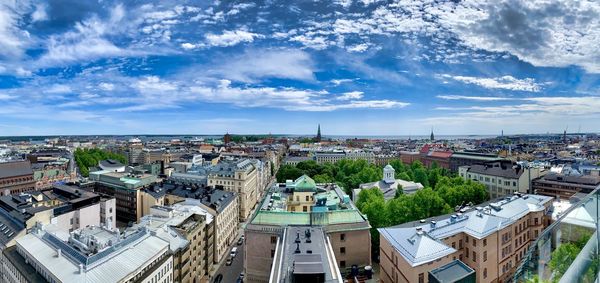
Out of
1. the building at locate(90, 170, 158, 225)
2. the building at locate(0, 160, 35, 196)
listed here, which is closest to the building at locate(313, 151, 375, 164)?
the building at locate(90, 170, 158, 225)

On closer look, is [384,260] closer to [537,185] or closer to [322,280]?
[322,280]

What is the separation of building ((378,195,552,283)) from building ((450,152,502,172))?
7589 centimetres

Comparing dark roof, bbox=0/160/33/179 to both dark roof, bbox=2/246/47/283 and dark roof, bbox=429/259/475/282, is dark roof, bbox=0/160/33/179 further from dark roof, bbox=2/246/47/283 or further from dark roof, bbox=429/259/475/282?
dark roof, bbox=429/259/475/282

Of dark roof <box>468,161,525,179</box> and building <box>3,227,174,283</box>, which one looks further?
dark roof <box>468,161,525,179</box>

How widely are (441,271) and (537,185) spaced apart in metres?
64.0

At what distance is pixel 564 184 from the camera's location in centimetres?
6412

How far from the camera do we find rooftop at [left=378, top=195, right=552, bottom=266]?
95.8ft

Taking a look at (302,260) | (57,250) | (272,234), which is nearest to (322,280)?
(302,260)

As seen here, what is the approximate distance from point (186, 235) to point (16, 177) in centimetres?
5882

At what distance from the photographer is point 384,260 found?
3494 centimetres

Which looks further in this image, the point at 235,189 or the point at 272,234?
the point at 235,189

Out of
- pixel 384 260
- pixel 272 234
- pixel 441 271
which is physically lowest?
pixel 384 260

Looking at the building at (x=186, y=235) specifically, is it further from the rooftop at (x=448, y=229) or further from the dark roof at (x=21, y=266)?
the rooftop at (x=448, y=229)

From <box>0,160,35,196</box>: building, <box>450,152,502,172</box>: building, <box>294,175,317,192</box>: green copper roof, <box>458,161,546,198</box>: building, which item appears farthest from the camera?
<box>450,152,502,172</box>: building
